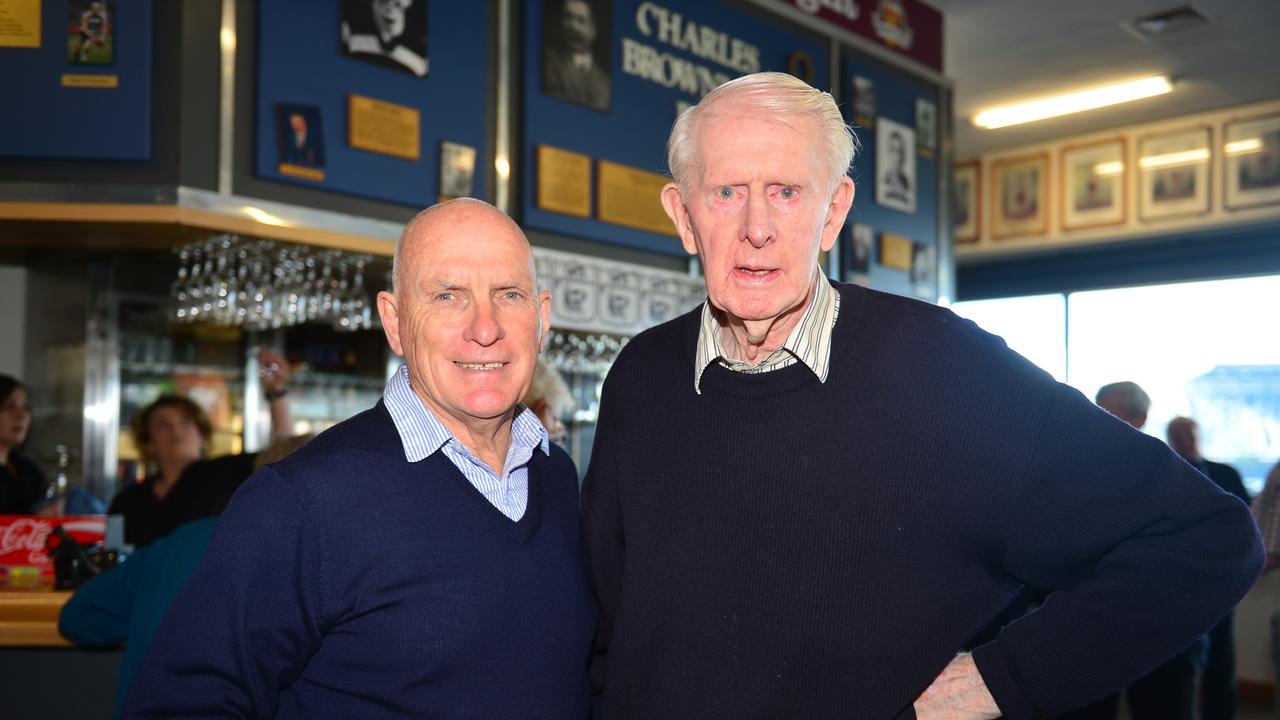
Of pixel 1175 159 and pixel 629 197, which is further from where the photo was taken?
pixel 1175 159

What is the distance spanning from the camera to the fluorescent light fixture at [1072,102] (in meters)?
6.90

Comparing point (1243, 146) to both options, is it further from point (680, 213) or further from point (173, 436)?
point (680, 213)

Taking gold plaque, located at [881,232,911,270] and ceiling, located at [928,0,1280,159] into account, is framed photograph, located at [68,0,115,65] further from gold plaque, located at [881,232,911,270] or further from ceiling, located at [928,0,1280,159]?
ceiling, located at [928,0,1280,159]

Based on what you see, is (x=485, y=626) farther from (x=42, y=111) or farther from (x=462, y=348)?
(x=42, y=111)

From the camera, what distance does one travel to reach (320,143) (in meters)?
3.40

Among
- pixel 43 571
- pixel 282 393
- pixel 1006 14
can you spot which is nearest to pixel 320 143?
pixel 282 393

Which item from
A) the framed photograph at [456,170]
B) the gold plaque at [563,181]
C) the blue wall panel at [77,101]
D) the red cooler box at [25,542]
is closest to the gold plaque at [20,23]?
the blue wall panel at [77,101]

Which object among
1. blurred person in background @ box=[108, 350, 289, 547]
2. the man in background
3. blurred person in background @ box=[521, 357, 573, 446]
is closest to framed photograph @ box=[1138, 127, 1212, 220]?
the man in background

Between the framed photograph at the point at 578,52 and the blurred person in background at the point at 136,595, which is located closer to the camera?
the blurred person in background at the point at 136,595

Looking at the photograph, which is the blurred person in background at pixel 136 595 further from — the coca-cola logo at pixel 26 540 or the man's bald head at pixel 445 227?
the man's bald head at pixel 445 227

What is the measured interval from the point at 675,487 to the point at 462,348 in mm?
355

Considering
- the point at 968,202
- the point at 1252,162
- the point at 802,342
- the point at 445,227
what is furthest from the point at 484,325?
the point at 968,202

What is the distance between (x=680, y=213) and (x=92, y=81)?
236 cm

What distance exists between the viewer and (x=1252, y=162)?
708 centimetres
